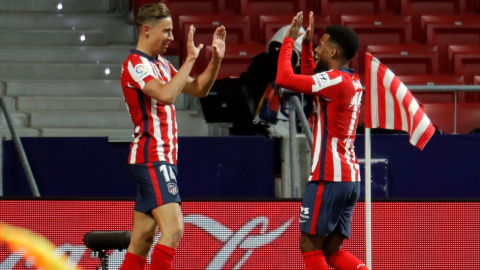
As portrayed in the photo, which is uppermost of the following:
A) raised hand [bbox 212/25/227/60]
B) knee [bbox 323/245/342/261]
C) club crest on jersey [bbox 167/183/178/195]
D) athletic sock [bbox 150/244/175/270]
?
raised hand [bbox 212/25/227/60]

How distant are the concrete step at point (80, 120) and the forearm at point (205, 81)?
3.29 meters

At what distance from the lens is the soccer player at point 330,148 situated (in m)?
3.74

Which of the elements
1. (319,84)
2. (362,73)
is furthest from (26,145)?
(362,73)

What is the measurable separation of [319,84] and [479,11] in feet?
18.8

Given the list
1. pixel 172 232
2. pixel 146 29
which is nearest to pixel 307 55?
pixel 146 29

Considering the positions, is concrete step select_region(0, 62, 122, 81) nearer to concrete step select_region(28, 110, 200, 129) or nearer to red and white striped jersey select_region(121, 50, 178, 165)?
concrete step select_region(28, 110, 200, 129)

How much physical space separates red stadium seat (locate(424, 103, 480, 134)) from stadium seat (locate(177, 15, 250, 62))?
2.25 m

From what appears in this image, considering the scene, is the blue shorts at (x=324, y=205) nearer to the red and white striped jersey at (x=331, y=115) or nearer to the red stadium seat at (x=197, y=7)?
the red and white striped jersey at (x=331, y=115)

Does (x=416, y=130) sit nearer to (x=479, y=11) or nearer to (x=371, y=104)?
(x=371, y=104)

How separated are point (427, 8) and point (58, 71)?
15.1 feet

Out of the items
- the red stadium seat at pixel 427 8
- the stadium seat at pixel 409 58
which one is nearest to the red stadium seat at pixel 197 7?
the stadium seat at pixel 409 58

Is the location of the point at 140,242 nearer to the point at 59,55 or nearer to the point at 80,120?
the point at 80,120

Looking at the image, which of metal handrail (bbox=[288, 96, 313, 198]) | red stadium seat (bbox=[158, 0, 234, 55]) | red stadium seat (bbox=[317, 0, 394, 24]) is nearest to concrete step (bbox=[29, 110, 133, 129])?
red stadium seat (bbox=[158, 0, 234, 55])

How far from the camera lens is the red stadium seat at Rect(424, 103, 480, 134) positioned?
7.02 metres
